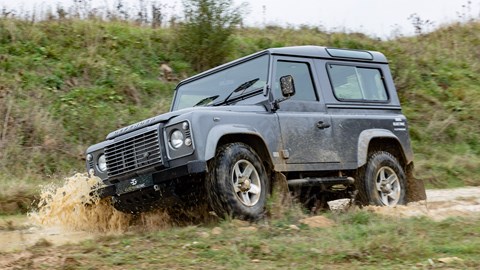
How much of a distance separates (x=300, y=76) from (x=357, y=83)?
1.01 m

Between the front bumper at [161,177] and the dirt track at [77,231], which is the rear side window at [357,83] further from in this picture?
the front bumper at [161,177]

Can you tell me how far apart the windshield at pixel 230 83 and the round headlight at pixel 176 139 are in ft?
3.70

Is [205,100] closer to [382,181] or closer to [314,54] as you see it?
[314,54]

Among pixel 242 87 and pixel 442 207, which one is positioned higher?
pixel 242 87

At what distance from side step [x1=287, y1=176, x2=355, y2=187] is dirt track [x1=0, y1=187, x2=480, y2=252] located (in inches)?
Result: 17.7

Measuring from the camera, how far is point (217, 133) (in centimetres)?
577

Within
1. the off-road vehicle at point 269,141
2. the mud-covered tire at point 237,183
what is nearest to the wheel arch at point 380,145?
the off-road vehicle at point 269,141

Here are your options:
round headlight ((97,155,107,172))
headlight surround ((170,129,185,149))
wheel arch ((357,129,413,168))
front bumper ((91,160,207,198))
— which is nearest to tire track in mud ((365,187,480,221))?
wheel arch ((357,129,413,168))

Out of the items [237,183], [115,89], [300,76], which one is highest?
[115,89]

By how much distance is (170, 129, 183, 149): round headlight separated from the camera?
570cm

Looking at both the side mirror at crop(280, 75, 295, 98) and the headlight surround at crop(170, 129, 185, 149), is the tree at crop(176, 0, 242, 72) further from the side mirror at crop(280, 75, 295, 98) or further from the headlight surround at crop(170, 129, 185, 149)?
the headlight surround at crop(170, 129, 185, 149)

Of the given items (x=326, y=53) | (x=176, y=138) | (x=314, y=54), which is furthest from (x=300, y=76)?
(x=176, y=138)

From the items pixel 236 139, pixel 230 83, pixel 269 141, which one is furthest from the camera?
pixel 230 83

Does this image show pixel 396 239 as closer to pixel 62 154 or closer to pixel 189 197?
pixel 189 197
